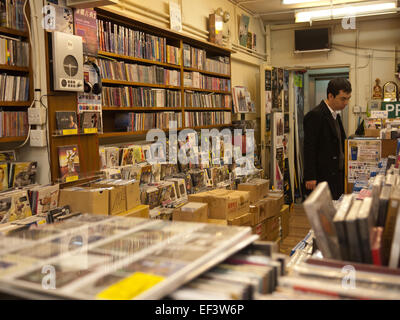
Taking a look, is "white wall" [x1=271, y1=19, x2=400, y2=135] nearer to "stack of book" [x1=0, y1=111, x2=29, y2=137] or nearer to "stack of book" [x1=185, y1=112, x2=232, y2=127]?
"stack of book" [x1=185, y1=112, x2=232, y2=127]

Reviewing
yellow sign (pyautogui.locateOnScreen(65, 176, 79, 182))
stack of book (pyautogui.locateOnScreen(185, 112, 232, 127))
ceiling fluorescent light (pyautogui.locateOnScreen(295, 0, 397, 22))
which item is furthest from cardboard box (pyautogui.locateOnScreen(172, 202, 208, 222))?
ceiling fluorescent light (pyautogui.locateOnScreen(295, 0, 397, 22))

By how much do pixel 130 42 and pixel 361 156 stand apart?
2251mm

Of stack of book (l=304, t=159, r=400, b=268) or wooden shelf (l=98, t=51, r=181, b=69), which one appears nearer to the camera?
stack of book (l=304, t=159, r=400, b=268)

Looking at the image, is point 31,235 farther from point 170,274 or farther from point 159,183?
point 159,183

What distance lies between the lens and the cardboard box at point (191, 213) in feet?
10.5

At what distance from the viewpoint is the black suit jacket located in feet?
11.6

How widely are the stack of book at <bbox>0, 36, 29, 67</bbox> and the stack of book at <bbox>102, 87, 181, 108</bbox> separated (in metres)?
0.79

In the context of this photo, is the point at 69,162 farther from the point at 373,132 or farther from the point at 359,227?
the point at 373,132

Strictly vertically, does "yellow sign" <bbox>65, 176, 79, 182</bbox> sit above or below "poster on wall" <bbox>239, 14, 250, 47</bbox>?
below

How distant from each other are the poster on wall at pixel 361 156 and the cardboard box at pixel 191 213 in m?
1.27

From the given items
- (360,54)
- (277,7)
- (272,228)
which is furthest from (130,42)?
(360,54)

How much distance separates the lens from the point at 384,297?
0.86 m

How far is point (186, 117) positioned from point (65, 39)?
2.06m
